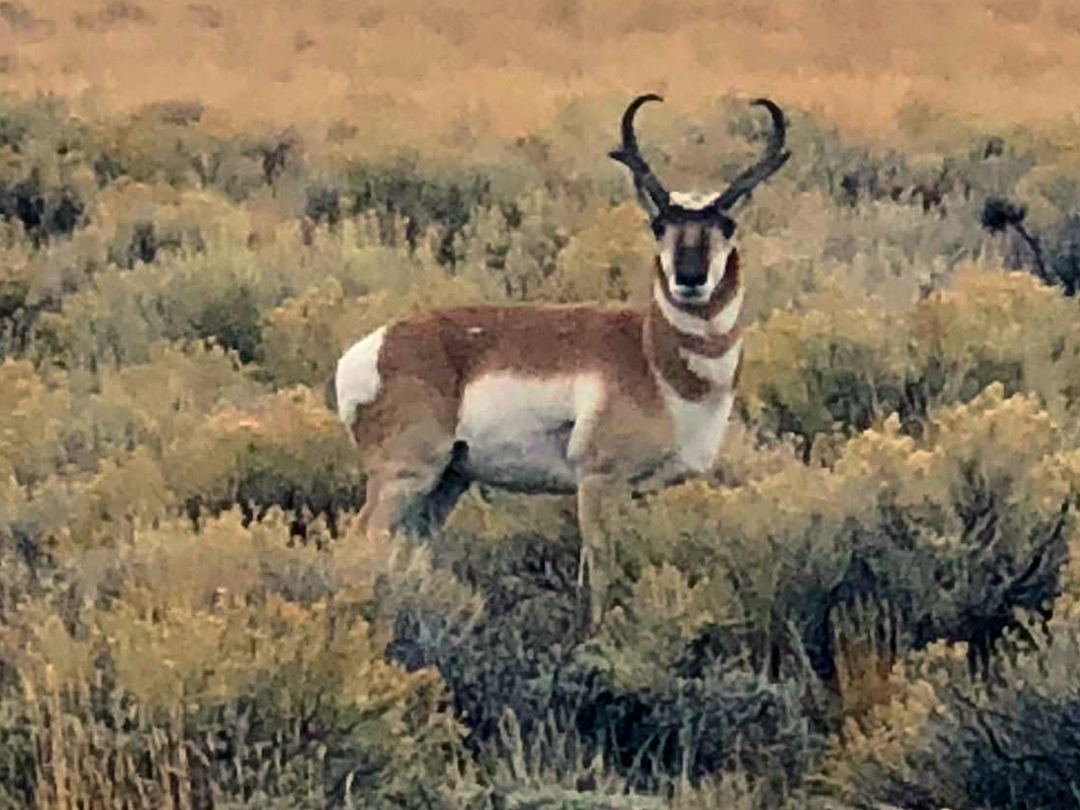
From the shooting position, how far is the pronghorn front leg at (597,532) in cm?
430

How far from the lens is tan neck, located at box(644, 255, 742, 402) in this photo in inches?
171

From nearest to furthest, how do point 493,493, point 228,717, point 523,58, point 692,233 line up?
point 228,717, point 692,233, point 493,493, point 523,58

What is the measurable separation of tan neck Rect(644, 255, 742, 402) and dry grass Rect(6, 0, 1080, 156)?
3.77 m

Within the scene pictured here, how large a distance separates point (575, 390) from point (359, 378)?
432 millimetres

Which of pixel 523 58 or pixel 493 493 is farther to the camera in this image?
pixel 523 58

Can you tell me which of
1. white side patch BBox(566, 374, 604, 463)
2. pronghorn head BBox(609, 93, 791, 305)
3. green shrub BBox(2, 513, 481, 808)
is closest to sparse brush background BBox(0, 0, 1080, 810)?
green shrub BBox(2, 513, 481, 808)

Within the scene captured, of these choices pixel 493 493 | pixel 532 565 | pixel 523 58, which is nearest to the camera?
pixel 532 565

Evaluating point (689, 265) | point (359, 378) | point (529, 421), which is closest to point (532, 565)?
point (529, 421)

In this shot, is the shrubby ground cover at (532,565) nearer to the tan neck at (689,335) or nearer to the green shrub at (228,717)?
the green shrub at (228,717)

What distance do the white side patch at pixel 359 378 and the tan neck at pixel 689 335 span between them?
1.69ft

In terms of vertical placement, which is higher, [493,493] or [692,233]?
[692,233]

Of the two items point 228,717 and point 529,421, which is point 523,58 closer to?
point 529,421

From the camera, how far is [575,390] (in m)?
4.30

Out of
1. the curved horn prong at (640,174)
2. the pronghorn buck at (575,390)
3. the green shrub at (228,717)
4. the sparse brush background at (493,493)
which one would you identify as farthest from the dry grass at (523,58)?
the green shrub at (228,717)
